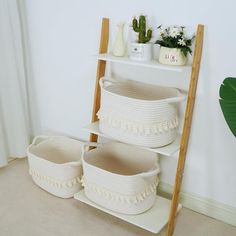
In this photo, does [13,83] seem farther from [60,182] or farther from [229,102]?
[229,102]

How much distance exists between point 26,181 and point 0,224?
43 centimetres

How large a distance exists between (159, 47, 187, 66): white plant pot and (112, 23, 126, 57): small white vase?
248 mm

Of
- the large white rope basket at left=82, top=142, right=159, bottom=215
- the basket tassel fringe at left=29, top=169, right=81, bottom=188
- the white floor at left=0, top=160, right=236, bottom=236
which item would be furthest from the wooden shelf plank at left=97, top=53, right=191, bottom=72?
the white floor at left=0, top=160, right=236, bottom=236

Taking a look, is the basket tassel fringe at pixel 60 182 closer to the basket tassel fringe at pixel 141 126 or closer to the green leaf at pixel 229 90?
the basket tassel fringe at pixel 141 126

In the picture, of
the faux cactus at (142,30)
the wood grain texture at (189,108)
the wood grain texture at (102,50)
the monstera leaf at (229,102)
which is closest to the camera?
the monstera leaf at (229,102)

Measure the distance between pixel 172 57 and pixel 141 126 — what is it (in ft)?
1.17

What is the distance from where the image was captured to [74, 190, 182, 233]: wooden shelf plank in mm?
1537

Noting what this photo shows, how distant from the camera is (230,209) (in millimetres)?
1646

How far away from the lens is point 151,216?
1608mm

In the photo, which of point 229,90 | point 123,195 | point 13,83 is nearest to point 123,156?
point 123,195

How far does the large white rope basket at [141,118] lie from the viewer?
1.44 m

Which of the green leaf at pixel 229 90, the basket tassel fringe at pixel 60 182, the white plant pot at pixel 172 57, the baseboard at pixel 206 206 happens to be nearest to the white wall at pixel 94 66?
the baseboard at pixel 206 206

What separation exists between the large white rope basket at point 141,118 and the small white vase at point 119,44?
206 mm

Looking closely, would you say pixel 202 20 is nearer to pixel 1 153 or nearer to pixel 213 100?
pixel 213 100
